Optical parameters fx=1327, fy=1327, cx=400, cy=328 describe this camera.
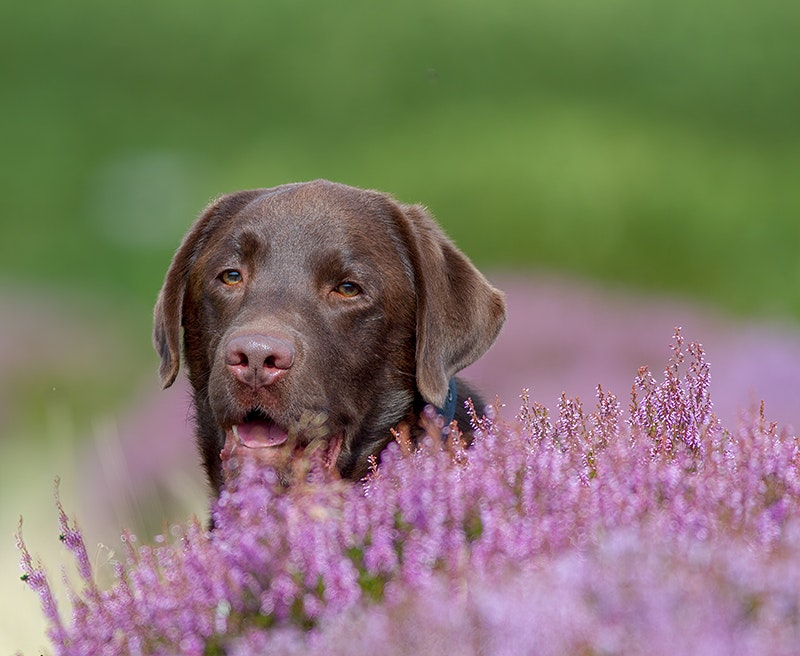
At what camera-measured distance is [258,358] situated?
159 inches

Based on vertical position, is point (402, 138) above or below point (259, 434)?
below

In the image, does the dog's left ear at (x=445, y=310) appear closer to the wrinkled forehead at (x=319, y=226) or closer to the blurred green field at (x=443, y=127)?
the wrinkled forehead at (x=319, y=226)

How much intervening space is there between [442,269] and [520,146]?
7241 mm

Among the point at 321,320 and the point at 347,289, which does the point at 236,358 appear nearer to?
the point at 321,320

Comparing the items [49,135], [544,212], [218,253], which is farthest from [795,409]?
[49,135]

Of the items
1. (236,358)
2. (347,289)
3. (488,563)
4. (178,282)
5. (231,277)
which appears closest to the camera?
(488,563)

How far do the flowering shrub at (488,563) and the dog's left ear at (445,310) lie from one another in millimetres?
1255

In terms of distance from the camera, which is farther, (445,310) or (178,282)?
(178,282)

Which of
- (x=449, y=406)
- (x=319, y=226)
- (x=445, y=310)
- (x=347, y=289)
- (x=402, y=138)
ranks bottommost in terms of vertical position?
(x=402, y=138)

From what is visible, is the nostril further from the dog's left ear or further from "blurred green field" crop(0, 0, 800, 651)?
"blurred green field" crop(0, 0, 800, 651)

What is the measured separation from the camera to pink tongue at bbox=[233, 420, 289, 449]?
4230 millimetres

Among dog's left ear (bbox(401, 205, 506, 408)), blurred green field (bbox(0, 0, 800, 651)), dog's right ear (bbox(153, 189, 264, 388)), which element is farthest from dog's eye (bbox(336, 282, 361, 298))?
blurred green field (bbox(0, 0, 800, 651))

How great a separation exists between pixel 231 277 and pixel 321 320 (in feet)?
1.54

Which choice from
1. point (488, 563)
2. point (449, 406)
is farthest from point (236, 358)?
point (488, 563)
